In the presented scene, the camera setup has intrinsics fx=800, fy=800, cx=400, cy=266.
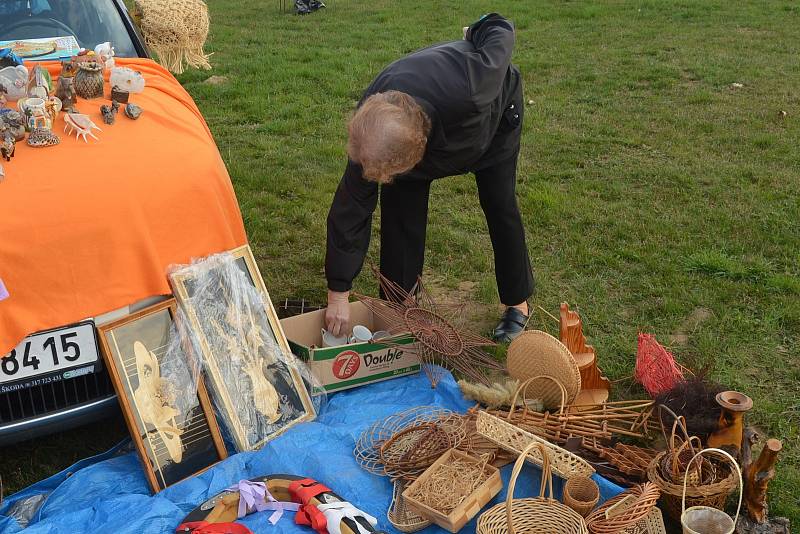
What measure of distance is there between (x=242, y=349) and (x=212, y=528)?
84 centimetres

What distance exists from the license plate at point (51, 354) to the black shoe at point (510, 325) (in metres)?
2.05

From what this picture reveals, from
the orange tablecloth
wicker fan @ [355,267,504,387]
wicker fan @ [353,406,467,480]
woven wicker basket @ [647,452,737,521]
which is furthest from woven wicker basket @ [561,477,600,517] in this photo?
the orange tablecloth

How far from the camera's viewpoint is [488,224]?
Result: 13.4 feet

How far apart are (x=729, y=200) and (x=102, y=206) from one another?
4.42 m

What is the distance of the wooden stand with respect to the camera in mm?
3521

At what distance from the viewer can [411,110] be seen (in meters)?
2.97

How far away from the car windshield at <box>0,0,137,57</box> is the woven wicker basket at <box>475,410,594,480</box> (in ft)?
8.49

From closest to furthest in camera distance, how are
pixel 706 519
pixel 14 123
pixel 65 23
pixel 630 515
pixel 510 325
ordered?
pixel 630 515
pixel 706 519
pixel 14 123
pixel 65 23
pixel 510 325

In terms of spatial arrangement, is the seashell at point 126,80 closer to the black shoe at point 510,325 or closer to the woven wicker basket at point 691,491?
the black shoe at point 510,325

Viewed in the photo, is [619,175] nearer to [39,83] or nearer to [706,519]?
[706,519]

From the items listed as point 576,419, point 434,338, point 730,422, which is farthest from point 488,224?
point 730,422

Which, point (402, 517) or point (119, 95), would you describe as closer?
point (402, 517)

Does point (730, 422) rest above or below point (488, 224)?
below

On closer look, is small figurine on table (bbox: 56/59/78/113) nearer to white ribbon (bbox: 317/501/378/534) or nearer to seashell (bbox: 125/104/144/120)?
seashell (bbox: 125/104/144/120)
